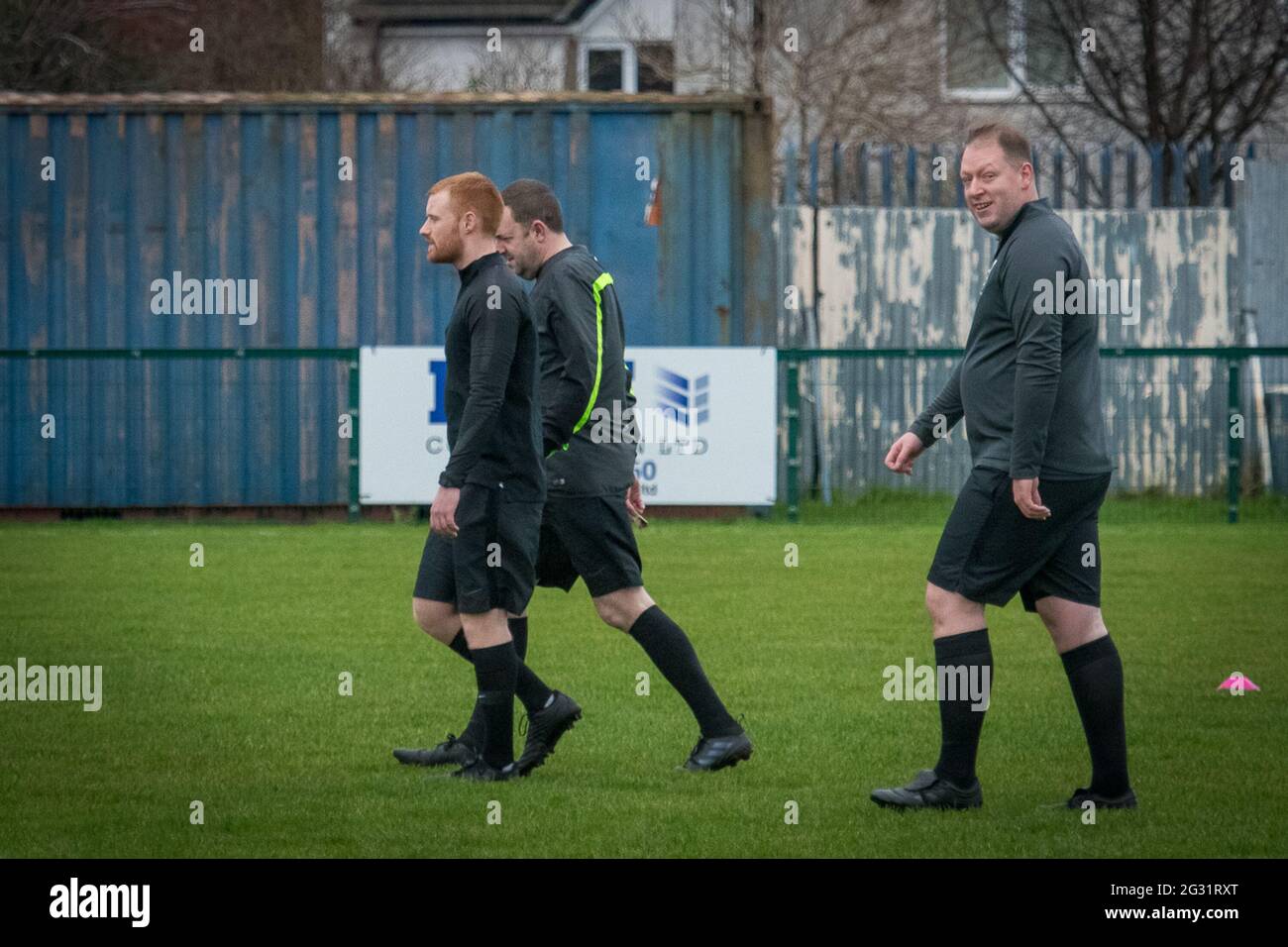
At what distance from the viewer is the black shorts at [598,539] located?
6.95 metres

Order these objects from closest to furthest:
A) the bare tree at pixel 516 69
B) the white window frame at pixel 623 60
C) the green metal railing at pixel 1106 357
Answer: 1. the green metal railing at pixel 1106 357
2. the bare tree at pixel 516 69
3. the white window frame at pixel 623 60

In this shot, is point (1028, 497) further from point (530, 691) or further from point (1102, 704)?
point (530, 691)

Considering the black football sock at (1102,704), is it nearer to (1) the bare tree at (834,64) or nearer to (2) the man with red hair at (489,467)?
(2) the man with red hair at (489,467)

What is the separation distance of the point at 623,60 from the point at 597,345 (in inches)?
1053

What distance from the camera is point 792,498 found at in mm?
17172

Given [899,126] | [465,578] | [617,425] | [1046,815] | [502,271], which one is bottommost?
[1046,815]

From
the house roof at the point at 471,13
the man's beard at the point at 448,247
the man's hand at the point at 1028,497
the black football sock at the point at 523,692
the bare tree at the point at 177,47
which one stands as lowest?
the black football sock at the point at 523,692

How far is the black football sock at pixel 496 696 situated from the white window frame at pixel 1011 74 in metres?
18.2

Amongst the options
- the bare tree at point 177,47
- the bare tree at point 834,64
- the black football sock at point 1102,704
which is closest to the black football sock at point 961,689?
the black football sock at point 1102,704

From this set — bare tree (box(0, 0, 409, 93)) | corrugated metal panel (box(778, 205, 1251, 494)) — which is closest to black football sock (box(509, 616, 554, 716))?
corrugated metal panel (box(778, 205, 1251, 494))

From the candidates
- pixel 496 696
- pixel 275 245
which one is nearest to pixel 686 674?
pixel 496 696
